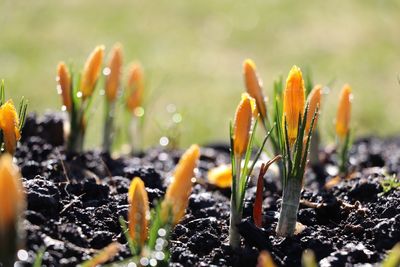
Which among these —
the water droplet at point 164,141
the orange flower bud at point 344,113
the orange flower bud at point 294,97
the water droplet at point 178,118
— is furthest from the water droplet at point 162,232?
the water droplet at point 164,141

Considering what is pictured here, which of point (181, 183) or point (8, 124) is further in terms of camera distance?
point (8, 124)

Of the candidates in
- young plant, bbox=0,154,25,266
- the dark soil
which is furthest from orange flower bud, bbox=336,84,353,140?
young plant, bbox=0,154,25,266

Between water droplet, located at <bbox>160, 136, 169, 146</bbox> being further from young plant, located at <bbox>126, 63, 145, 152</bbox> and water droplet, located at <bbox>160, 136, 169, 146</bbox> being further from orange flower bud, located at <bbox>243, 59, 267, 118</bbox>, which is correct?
orange flower bud, located at <bbox>243, 59, 267, 118</bbox>

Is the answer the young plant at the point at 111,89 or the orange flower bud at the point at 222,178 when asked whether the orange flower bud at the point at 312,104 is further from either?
the young plant at the point at 111,89

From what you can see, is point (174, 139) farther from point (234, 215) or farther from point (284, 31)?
point (284, 31)

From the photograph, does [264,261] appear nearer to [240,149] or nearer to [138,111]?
[240,149]

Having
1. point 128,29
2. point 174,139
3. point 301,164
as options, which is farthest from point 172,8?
point 301,164

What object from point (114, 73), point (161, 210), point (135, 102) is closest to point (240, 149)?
point (161, 210)
